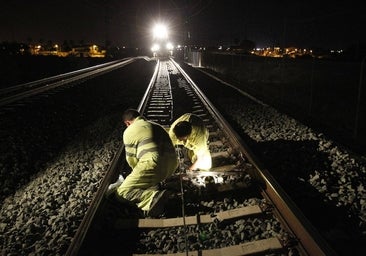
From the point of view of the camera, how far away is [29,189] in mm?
5859

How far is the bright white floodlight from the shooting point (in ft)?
211

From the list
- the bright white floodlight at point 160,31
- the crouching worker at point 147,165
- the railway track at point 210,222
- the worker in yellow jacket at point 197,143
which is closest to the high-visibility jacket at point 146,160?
the crouching worker at point 147,165

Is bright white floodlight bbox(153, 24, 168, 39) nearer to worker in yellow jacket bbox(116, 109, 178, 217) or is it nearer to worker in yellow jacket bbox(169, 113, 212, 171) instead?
worker in yellow jacket bbox(169, 113, 212, 171)

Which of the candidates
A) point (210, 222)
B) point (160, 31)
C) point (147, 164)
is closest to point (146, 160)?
point (147, 164)


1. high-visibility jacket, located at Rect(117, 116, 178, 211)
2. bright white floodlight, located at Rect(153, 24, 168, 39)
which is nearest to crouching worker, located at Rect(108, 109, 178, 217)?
high-visibility jacket, located at Rect(117, 116, 178, 211)

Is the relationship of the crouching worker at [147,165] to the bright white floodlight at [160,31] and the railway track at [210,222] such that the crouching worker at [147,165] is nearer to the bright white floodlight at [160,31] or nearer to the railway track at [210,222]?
the railway track at [210,222]

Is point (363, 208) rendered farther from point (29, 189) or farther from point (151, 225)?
point (29, 189)

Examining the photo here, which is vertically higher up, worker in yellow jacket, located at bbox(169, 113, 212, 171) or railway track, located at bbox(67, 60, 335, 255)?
worker in yellow jacket, located at bbox(169, 113, 212, 171)

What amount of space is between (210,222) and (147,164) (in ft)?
3.89

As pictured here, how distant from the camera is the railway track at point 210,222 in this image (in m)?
3.97

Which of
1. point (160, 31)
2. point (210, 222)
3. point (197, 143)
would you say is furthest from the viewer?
point (160, 31)

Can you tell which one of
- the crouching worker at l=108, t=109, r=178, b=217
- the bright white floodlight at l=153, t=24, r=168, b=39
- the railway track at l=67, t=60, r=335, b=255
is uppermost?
the bright white floodlight at l=153, t=24, r=168, b=39

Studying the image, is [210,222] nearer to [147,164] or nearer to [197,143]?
[147,164]

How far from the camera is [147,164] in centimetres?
502
